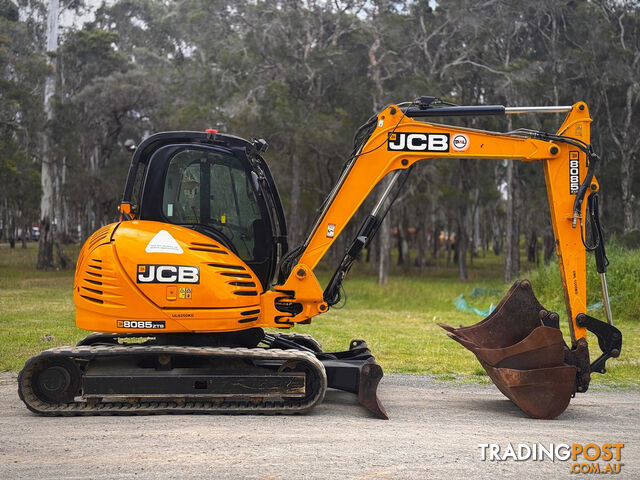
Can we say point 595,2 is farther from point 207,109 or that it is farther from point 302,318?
point 302,318

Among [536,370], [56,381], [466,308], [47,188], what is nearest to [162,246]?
[56,381]

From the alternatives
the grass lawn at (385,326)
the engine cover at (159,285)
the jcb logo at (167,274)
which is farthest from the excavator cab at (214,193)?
the grass lawn at (385,326)

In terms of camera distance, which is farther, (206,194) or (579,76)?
(579,76)

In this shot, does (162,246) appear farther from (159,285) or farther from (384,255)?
(384,255)

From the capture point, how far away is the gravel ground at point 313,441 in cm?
558

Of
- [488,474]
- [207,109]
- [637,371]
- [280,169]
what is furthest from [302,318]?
[280,169]

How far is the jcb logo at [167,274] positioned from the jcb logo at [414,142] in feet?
8.16

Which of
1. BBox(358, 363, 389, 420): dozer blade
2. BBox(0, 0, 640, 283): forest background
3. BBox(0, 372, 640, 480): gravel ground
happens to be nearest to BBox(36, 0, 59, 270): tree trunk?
BBox(0, 0, 640, 283): forest background

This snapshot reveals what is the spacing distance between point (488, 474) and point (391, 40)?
30.0 meters

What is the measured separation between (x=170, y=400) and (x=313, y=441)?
1.85 metres

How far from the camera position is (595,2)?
34906 mm

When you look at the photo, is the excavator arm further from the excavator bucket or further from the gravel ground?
the gravel ground

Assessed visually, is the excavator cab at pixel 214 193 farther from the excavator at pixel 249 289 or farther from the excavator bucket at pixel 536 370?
the excavator bucket at pixel 536 370

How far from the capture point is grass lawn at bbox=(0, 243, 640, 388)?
11.1 meters
